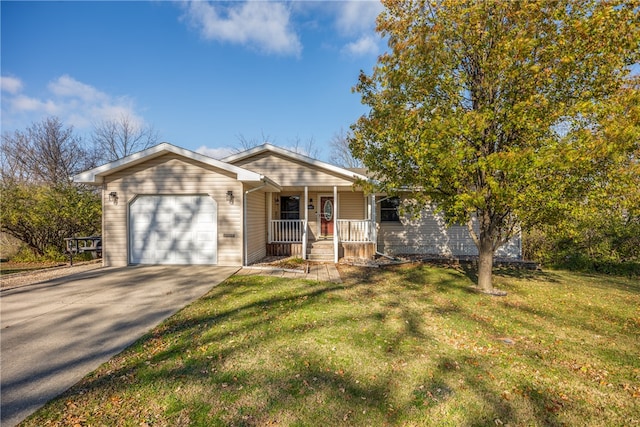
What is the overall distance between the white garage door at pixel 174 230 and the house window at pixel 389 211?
7.50 m

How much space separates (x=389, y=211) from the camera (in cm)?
1331

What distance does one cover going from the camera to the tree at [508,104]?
524 cm

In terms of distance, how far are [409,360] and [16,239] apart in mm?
15930

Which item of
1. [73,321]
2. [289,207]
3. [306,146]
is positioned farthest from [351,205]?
[306,146]

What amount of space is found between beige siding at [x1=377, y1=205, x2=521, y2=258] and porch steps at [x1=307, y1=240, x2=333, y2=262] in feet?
10.0

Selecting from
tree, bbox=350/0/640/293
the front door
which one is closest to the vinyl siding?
the front door

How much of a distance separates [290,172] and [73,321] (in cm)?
827

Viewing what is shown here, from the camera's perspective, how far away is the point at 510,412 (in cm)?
268

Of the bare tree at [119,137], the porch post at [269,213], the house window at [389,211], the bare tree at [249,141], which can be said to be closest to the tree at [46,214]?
the porch post at [269,213]

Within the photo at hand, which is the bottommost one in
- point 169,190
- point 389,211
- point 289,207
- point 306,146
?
point 389,211

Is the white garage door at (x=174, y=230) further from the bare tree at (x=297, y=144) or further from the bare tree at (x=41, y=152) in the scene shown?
the bare tree at (x=297, y=144)

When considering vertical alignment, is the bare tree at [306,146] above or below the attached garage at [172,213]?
above

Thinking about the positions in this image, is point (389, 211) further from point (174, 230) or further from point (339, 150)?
point (339, 150)

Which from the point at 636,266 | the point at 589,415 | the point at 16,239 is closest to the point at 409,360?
the point at 589,415
